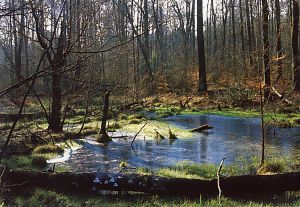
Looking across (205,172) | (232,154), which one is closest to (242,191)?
(205,172)

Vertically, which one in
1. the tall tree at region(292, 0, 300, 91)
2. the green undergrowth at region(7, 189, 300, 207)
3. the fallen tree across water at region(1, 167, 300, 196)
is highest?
the tall tree at region(292, 0, 300, 91)

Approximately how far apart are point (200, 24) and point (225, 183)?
23.6m

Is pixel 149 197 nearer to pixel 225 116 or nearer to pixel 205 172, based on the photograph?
pixel 205 172

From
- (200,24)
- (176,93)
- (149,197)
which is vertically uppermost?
(200,24)

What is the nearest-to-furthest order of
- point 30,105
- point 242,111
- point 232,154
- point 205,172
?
point 205,172
point 232,154
point 242,111
point 30,105

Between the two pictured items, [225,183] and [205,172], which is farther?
[205,172]

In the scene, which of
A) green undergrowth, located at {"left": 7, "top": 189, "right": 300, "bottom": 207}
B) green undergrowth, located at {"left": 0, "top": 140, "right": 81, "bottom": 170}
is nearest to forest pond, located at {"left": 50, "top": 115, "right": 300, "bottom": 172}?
green undergrowth, located at {"left": 0, "top": 140, "right": 81, "bottom": 170}

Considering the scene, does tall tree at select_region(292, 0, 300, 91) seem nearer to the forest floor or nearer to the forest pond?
the forest floor

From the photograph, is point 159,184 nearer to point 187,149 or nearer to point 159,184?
point 159,184

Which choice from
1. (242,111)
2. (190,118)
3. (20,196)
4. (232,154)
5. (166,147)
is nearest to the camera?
(20,196)

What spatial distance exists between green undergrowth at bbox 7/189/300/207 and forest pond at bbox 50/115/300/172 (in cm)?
221

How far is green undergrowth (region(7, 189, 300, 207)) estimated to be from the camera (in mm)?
7070

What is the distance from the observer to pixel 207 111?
925 inches

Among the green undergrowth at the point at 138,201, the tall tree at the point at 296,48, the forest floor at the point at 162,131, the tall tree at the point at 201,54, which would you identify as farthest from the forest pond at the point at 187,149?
the tall tree at the point at 201,54
